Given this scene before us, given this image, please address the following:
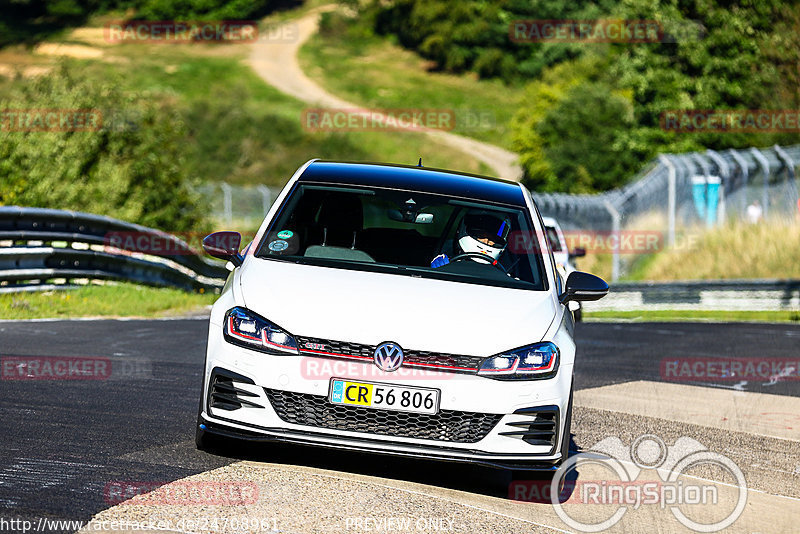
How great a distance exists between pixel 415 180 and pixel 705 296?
56.5ft

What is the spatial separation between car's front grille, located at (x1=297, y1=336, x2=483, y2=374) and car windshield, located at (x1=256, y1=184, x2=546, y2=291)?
82cm

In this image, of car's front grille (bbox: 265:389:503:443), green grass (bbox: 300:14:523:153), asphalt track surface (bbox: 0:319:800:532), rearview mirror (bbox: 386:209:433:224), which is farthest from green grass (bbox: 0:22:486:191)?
car's front grille (bbox: 265:389:503:443)

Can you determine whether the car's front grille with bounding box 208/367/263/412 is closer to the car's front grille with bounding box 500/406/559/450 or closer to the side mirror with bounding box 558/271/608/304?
the car's front grille with bounding box 500/406/559/450

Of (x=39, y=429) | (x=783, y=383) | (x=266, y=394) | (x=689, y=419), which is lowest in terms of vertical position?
(x=783, y=383)

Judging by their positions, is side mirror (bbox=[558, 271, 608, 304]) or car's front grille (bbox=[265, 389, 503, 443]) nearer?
car's front grille (bbox=[265, 389, 503, 443])

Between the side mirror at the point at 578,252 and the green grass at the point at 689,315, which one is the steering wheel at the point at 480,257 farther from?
the green grass at the point at 689,315

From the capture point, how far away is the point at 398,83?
94.0m

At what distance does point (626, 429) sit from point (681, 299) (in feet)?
51.4

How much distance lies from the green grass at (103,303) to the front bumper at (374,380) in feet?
27.7

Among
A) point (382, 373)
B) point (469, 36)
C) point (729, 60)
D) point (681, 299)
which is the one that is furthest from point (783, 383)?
point (469, 36)

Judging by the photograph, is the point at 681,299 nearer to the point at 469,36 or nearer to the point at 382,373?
the point at 382,373

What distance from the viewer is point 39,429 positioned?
7.02 meters

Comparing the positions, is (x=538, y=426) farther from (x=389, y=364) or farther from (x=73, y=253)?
(x=73, y=253)

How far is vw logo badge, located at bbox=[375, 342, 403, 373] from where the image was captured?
5.93 m
